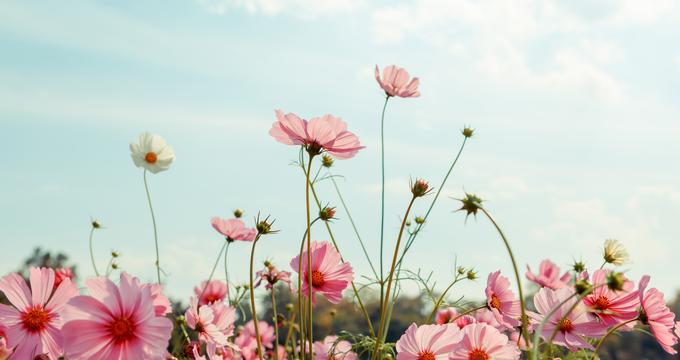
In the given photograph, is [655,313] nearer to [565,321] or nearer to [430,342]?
[565,321]

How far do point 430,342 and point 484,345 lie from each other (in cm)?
12

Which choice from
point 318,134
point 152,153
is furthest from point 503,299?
point 152,153

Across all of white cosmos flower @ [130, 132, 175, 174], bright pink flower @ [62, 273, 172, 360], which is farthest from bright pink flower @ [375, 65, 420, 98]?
bright pink flower @ [62, 273, 172, 360]

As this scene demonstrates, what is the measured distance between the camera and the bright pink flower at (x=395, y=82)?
2.06m

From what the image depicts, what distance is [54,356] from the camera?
3.81ft

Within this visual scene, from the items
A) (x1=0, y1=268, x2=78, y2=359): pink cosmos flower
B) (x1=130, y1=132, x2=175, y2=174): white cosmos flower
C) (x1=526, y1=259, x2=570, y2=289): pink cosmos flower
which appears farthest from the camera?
(x1=130, y1=132, x2=175, y2=174): white cosmos flower

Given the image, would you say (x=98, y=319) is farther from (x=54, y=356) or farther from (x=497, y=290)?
(x=497, y=290)

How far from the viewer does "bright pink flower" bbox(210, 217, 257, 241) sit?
2.19m

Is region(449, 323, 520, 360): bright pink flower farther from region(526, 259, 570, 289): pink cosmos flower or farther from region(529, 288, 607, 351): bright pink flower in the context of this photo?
region(526, 259, 570, 289): pink cosmos flower

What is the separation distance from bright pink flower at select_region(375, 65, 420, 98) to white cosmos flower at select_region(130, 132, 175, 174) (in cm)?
100

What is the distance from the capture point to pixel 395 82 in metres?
2.11

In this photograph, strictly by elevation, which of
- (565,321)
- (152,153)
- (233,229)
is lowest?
(565,321)

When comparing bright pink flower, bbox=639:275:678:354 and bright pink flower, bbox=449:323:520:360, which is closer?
bright pink flower, bbox=449:323:520:360

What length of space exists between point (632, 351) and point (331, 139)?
27.0 meters
